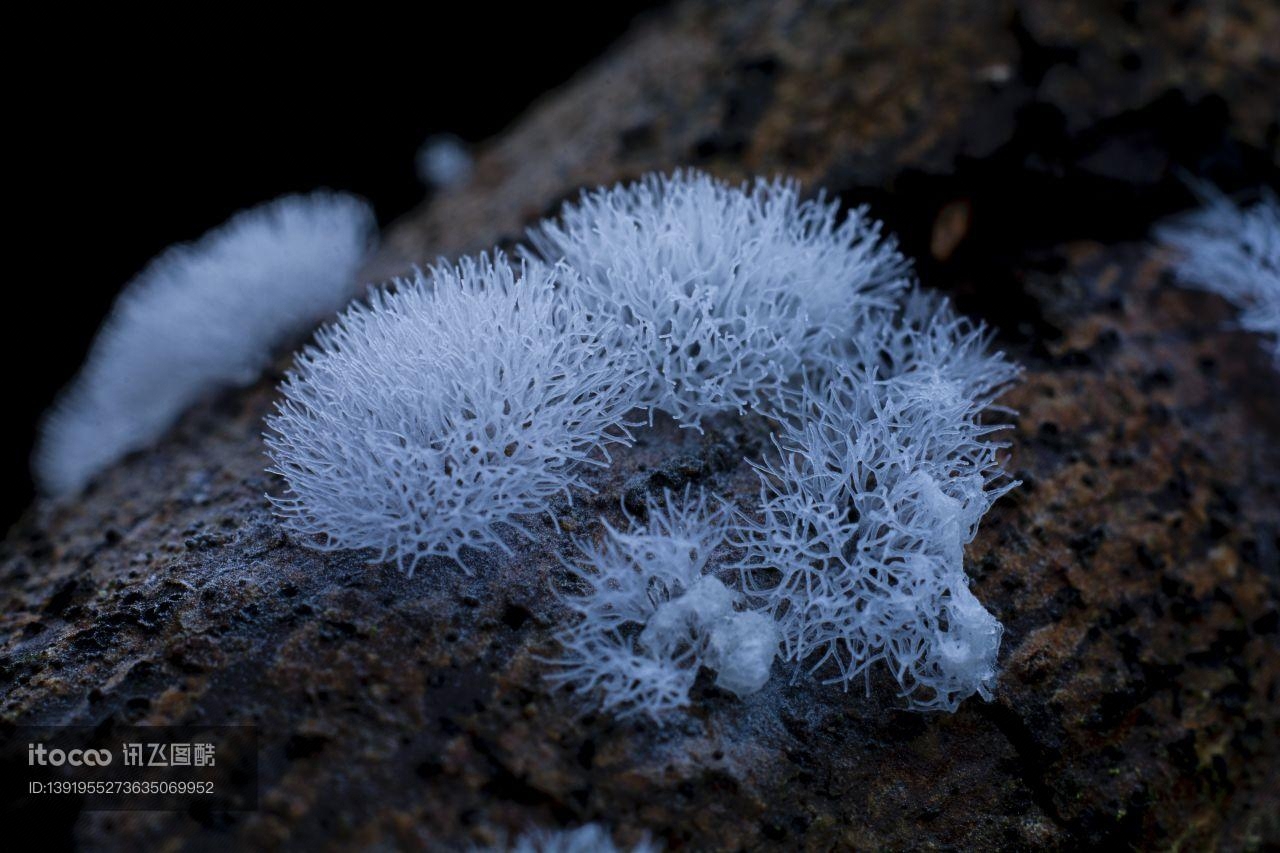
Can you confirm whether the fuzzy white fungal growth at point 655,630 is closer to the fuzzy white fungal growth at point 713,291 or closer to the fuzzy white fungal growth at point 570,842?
the fuzzy white fungal growth at point 570,842

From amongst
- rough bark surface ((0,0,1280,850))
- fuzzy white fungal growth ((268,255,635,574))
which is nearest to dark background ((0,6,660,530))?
rough bark surface ((0,0,1280,850))

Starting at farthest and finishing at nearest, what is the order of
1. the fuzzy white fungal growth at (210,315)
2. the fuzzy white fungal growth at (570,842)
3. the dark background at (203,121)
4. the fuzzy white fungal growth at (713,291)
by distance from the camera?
1. the dark background at (203,121)
2. the fuzzy white fungal growth at (210,315)
3. the fuzzy white fungal growth at (713,291)
4. the fuzzy white fungal growth at (570,842)

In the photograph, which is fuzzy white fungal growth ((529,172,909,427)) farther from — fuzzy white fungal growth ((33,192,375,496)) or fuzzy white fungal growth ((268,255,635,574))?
fuzzy white fungal growth ((33,192,375,496))

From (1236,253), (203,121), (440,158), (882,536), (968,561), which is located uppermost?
(203,121)

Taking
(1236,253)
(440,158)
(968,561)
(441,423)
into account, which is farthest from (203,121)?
(1236,253)

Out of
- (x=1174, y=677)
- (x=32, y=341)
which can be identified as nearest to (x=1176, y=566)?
(x=1174, y=677)

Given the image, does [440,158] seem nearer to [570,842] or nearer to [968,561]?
[968,561]

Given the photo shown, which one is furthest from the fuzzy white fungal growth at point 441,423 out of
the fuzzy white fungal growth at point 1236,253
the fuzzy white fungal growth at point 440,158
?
the fuzzy white fungal growth at point 440,158

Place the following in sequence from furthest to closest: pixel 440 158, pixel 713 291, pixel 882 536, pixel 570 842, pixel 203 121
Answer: pixel 203 121
pixel 440 158
pixel 713 291
pixel 882 536
pixel 570 842
